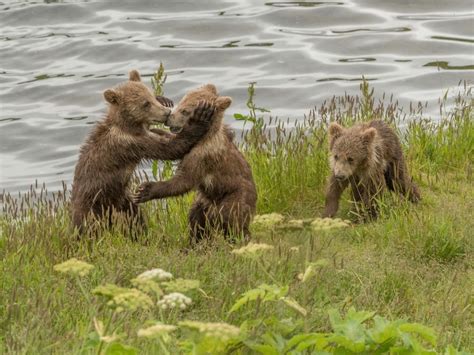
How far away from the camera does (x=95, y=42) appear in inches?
771

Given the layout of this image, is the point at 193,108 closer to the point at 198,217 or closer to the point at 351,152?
the point at 198,217

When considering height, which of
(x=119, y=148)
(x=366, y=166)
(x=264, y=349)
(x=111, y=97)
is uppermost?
(x=111, y=97)

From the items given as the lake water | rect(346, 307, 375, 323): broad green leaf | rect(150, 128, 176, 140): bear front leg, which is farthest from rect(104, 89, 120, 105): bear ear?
the lake water

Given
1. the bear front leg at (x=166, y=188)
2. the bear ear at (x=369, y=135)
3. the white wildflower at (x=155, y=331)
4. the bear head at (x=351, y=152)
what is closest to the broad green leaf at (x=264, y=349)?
the white wildflower at (x=155, y=331)

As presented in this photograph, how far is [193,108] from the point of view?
8570mm

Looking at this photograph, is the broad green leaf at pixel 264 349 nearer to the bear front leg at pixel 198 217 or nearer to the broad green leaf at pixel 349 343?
the broad green leaf at pixel 349 343

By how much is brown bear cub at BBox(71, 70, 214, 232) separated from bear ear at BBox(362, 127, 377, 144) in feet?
5.29

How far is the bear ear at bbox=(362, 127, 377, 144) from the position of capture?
9.38 meters

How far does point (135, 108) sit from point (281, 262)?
2424 mm

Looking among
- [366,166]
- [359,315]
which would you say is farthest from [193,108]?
[359,315]

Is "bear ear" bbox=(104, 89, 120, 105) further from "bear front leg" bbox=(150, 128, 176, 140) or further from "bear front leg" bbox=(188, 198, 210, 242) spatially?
"bear front leg" bbox=(188, 198, 210, 242)

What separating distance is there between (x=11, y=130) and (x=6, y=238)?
8.52 metres

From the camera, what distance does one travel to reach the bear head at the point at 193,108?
856 cm

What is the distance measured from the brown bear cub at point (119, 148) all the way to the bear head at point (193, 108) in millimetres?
72
